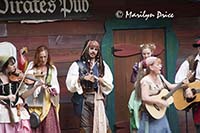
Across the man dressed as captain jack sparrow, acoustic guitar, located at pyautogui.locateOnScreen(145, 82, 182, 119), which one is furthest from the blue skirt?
the man dressed as captain jack sparrow

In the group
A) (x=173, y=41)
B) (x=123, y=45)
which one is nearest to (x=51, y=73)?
(x=123, y=45)

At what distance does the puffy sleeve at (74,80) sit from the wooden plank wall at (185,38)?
1.75 metres

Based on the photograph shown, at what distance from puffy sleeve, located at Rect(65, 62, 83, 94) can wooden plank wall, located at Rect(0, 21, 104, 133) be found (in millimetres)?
655

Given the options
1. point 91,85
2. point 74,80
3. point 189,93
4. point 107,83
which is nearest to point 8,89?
point 74,80

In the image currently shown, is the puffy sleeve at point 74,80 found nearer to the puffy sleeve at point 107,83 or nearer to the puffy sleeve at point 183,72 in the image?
the puffy sleeve at point 107,83

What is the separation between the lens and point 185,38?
822 cm

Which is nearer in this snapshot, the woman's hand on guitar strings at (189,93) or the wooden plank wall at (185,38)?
the woman's hand on guitar strings at (189,93)

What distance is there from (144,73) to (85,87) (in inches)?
27.1

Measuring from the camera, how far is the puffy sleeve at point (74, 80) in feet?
22.8

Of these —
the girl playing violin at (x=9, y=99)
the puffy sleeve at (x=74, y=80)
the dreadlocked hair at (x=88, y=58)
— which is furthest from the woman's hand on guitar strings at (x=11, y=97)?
the dreadlocked hair at (x=88, y=58)

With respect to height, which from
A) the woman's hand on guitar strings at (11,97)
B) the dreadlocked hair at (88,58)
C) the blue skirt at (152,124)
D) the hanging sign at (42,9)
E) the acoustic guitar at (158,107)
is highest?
the hanging sign at (42,9)

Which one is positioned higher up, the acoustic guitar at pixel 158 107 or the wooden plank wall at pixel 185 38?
the wooden plank wall at pixel 185 38

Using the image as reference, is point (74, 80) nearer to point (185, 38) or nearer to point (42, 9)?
point (42, 9)

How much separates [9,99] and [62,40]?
1.39m
